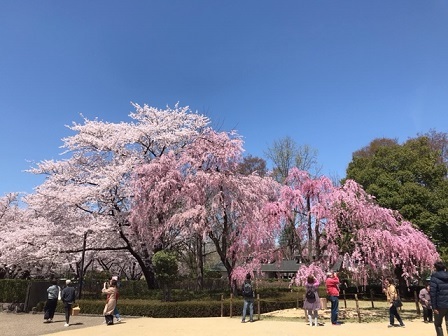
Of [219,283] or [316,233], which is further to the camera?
[219,283]

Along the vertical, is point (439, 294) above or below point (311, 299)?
above

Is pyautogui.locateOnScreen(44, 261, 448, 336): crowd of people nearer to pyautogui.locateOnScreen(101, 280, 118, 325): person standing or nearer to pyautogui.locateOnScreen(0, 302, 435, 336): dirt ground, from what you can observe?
pyautogui.locateOnScreen(101, 280, 118, 325): person standing

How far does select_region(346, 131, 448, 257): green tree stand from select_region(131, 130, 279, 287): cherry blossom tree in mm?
7744

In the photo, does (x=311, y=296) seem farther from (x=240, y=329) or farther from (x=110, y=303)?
(x=110, y=303)

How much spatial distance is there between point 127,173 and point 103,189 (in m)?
2.16

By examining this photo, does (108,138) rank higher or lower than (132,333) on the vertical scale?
higher

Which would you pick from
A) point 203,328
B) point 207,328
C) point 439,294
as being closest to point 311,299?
point 207,328

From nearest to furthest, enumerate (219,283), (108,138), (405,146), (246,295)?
(246,295) → (108,138) → (405,146) → (219,283)

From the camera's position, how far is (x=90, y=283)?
853 inches

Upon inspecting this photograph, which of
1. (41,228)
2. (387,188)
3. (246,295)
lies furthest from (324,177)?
(41,228)

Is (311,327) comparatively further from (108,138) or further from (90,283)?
(108,138)

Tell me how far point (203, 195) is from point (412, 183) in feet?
45.7

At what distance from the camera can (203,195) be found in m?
18.9

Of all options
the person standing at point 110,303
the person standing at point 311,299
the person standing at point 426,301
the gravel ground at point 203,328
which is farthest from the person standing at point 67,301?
the person standing at point 426,301
